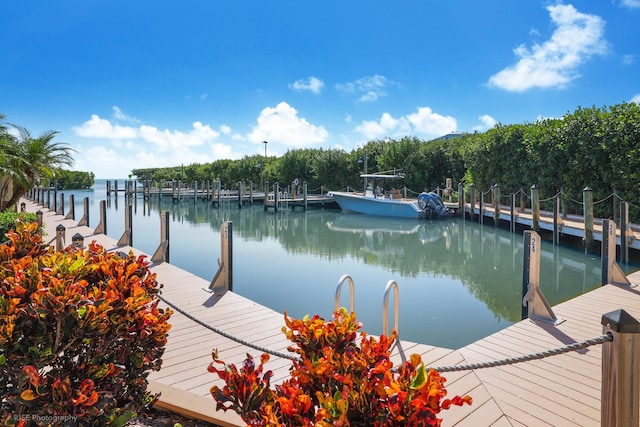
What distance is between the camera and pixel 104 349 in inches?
77.6

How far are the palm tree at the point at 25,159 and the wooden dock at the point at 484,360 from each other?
514 inches

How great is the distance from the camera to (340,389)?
1517 millimetres

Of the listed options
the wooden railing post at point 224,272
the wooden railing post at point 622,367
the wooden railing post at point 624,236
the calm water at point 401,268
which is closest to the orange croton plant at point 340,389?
the wooden railing post at point 622,367

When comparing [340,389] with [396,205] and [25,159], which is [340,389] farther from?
[396,205]

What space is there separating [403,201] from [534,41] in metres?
9.36

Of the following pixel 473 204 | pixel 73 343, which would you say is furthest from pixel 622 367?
pixel 473 204

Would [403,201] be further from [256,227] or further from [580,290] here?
[580,290]

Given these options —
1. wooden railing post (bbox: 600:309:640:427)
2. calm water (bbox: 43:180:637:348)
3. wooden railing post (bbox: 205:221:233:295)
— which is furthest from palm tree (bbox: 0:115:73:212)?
wooden railing post (bbox: 600:309:640:427)

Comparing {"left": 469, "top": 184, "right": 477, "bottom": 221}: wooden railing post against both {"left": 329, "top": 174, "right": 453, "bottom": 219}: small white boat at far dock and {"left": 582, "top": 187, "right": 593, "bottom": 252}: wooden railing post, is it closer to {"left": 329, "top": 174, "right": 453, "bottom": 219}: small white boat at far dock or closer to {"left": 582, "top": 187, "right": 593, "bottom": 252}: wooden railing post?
{"left": 329, "top": 174, "right": 453, "bottom": 219}: small white boat at far dock

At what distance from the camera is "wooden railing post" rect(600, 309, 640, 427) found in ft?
5.97

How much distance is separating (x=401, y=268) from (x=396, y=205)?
11464mm

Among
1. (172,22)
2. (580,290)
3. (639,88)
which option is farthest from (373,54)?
(580,290)

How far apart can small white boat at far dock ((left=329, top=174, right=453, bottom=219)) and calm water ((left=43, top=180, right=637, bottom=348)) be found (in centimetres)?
67

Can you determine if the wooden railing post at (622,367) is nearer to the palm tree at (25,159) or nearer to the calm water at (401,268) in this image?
the calm water at (401,268)
